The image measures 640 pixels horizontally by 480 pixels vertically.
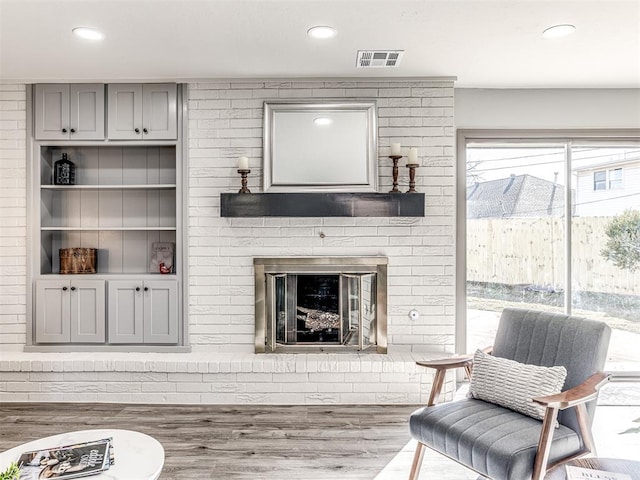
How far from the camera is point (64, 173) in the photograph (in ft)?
11.8

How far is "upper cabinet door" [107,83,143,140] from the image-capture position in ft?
11.4

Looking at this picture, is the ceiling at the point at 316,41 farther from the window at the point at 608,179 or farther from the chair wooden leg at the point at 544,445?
the chair wooden leg at the point at 544,445

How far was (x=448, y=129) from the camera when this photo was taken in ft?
11.6

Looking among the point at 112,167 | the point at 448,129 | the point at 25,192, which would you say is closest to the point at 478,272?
the point at 448,129

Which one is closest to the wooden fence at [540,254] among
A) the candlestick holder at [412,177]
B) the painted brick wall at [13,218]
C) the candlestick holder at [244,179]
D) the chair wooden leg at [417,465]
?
the candlestick holder at [412,177]

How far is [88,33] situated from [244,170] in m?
1.26

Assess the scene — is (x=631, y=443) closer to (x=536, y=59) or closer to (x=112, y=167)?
(x=536, y=59)

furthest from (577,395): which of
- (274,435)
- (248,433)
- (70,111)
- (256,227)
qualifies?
(70,111)

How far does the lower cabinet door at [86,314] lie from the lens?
3.51 metres

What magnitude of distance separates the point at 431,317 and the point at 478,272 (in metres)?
0.64

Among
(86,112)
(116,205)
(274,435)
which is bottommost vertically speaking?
(274,435)

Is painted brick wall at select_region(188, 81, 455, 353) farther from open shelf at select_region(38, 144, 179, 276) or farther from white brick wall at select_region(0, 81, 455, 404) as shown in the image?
open shelf at select_region(38, 144, 179, 276)

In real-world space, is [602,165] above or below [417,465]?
above

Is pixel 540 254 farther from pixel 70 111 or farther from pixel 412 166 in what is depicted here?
pixel 70 111
